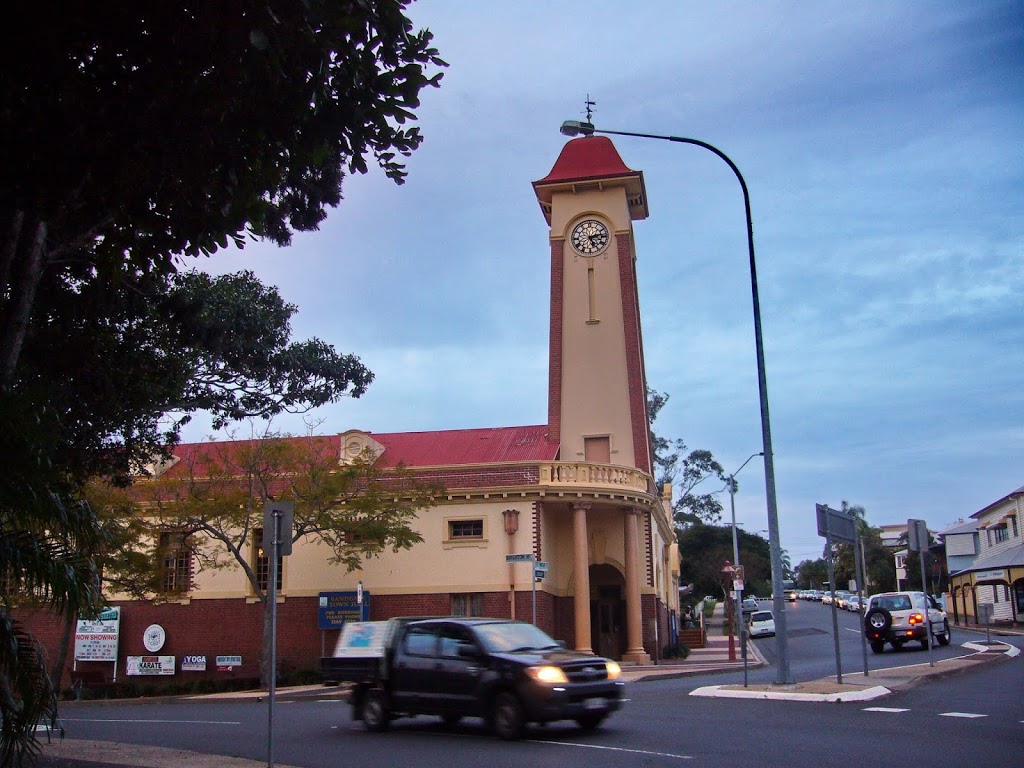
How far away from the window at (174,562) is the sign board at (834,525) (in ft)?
66.8

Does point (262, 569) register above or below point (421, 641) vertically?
above

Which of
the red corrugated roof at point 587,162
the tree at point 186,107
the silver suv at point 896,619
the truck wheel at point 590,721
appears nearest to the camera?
the tree at point 186,107

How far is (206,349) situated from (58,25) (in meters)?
8.72

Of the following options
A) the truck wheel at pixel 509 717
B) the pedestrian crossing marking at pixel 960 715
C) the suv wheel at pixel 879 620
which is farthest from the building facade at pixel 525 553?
the truck wheel at pixel 509 717

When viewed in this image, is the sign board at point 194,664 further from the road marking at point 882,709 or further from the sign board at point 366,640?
the road marking at point 882,709

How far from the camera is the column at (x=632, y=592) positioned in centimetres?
3656

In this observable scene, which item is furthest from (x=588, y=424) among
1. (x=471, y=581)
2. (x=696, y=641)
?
(x=696, y=641)

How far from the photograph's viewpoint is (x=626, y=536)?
37.2 meters

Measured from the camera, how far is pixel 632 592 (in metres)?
36.9

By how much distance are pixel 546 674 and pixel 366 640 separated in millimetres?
3747

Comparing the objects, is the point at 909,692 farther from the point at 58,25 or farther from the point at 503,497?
the point at 503,497

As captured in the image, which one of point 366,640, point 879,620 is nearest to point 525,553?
point 879,620

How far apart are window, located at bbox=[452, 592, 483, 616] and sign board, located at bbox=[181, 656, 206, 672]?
28.5 feet

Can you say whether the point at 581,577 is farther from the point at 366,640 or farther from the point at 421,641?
the point at 421,641
